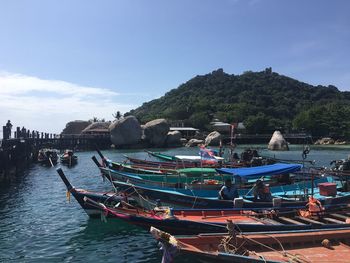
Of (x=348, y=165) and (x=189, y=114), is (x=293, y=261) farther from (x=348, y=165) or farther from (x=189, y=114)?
(x=189, y=114)

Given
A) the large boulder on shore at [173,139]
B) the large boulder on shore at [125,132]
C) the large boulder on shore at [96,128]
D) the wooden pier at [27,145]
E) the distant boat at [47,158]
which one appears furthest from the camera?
the large boulder on shore at [96,128]

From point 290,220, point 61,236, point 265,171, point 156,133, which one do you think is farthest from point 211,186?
point 156,133

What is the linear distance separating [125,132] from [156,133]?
326 inches

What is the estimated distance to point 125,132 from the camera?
95.1 m

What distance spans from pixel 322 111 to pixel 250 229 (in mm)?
111171

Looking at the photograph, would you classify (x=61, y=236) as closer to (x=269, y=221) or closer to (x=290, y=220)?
(x=269, y=221)

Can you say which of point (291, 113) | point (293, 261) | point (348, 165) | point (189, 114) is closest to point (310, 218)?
point (293, 261)

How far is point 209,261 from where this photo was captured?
12273 millimetres

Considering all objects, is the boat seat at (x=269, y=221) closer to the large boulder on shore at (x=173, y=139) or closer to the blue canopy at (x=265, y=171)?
the blue canopy at (x=265, y=171)

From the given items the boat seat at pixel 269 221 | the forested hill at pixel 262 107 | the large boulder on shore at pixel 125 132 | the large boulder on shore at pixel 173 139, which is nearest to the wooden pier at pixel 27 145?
the large boulder on shore at pixel 125 132

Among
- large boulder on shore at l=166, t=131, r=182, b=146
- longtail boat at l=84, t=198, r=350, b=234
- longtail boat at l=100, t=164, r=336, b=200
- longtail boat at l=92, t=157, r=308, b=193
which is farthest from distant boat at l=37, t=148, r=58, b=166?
longtail boat at l=84, t=198, r=350, b=234

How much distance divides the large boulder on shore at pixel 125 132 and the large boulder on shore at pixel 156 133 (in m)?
3.00

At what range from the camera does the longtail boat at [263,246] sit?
11.7 metres

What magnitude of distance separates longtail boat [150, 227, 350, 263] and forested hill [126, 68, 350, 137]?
10268cm
